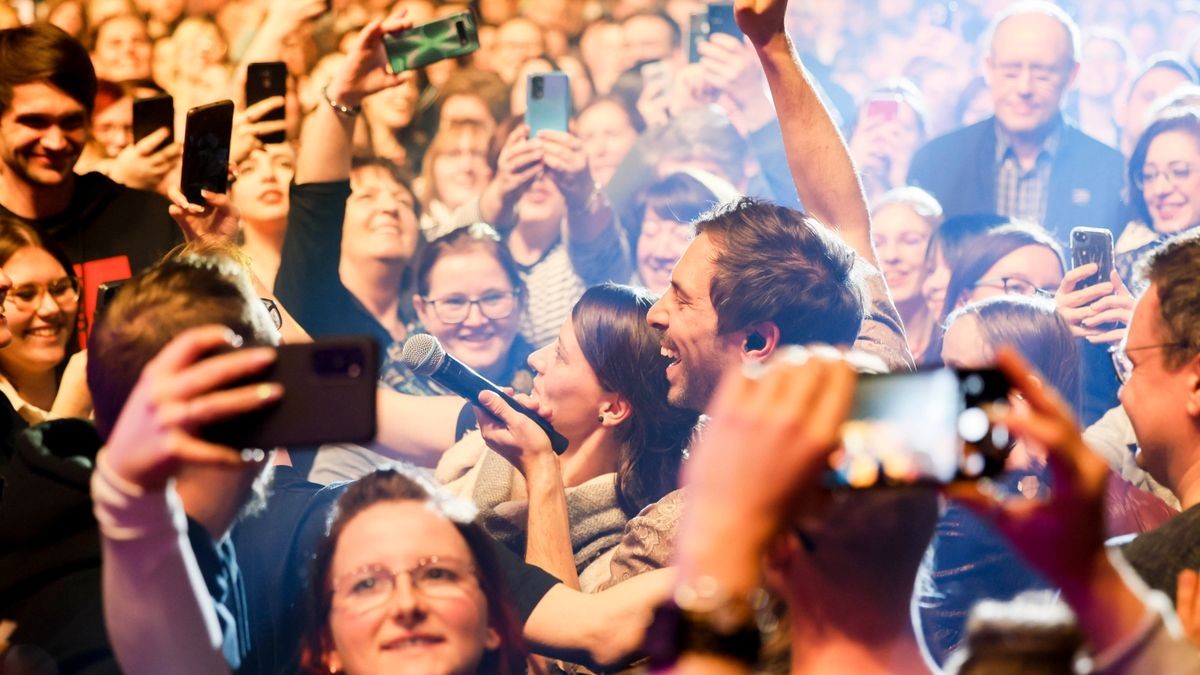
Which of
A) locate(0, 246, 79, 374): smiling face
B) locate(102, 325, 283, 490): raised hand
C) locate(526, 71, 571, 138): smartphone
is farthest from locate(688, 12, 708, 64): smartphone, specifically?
locate(102, 325, 283, 490): raised hand

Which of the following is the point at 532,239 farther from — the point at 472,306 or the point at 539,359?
the point at 539,359

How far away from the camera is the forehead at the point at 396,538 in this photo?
225 cm

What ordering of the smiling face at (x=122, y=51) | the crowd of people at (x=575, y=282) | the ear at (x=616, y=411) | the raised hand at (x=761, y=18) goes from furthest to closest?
the smiling face at (x=122, y=51), the ear at (x=616, y=411), the raised hand at (x=761, y=18), the crowd of people at (x=575, y=282)

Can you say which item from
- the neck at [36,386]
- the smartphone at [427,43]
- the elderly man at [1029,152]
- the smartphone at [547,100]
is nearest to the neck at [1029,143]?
the elderly man at [1029,152]

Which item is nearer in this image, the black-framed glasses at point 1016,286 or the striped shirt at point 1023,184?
the black-framed glasses at point 1016,286

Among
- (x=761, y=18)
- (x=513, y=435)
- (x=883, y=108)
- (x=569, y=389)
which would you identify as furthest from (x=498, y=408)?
(x=883, y=108)

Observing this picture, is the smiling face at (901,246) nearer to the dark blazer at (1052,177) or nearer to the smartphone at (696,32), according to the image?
the dark blazer at (1052,177)

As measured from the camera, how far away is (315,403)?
1.02 metres

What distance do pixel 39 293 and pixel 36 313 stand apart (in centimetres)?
5

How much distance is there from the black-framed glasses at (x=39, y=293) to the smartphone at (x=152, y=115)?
0.50 meters

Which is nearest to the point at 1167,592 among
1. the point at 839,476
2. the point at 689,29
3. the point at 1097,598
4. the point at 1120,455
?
the point at 1097,598

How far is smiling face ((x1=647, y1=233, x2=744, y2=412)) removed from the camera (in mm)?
2777

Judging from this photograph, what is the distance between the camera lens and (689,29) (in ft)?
11.5

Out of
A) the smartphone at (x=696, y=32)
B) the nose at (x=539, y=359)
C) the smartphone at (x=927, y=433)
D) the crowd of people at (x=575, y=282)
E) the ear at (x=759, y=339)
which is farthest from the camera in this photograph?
the smartphone at (x=696, y=32)
